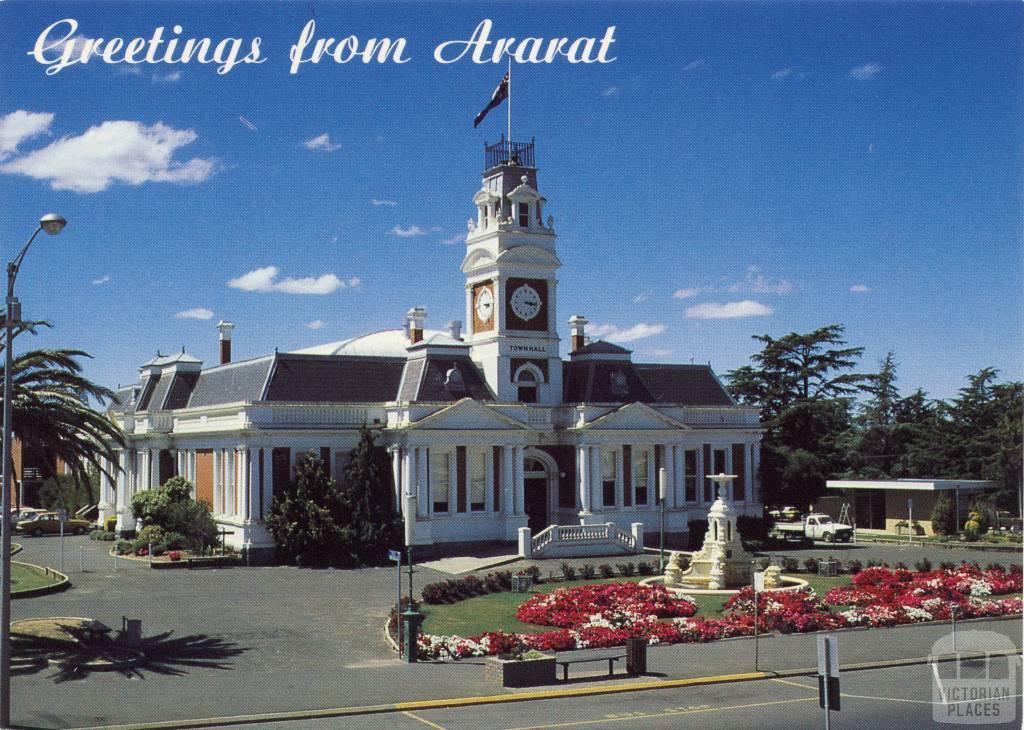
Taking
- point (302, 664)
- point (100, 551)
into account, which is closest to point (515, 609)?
point (302, 664)

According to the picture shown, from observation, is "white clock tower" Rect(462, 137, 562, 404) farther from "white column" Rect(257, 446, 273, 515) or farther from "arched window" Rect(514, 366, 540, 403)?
"white column" Rect(257, 446, 273, 515)

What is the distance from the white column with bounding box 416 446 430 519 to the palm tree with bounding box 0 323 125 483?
22.0m

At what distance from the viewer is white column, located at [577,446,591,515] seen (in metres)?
54.6

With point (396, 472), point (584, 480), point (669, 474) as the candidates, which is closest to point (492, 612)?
point (396, 472)

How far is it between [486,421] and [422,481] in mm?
3909

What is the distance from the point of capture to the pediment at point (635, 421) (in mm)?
54906

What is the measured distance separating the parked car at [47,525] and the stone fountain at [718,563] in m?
37.0

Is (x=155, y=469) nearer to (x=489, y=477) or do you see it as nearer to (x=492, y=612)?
(x=489, y=477)

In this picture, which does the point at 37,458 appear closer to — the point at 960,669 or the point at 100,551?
the point at 960,669

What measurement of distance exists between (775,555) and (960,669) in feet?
80.7

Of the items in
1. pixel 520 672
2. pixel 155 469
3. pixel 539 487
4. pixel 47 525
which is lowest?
pixel 520 672

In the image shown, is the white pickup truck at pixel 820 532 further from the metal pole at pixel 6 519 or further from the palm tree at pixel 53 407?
the metal pole at pixel 6 519

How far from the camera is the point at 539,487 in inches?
2229

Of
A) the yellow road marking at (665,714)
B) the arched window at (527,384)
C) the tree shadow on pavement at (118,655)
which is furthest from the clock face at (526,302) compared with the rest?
the yellow road marking at (665,714)
